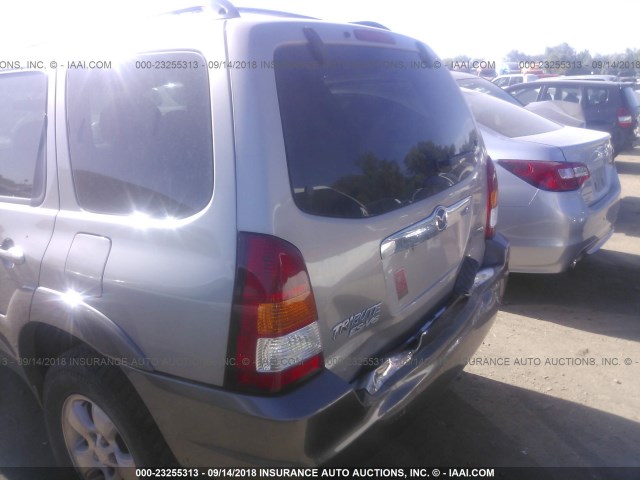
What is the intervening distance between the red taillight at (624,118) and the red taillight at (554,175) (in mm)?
7238

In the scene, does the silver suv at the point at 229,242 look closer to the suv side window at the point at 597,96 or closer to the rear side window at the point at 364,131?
the rear side window at the point at 364,131

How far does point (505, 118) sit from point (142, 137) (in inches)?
145

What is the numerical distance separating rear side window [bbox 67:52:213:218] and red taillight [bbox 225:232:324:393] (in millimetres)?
276

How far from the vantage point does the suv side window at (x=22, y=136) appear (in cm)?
250

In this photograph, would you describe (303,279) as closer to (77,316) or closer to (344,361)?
(344,361)

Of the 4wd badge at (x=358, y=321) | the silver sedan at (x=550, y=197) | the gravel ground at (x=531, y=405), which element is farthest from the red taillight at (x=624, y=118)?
the 4wd badge at (x=358, y=321)

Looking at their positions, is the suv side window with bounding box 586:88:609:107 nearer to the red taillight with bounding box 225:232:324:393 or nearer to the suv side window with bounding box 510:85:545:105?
the suv side window with bounding box 510:85:545:105

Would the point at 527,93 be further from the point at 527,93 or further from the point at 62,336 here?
the point at 62,336

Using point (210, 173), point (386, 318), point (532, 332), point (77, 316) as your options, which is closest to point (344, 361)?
point (386, 318)

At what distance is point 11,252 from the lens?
2502mm

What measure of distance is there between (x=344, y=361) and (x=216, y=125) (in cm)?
92

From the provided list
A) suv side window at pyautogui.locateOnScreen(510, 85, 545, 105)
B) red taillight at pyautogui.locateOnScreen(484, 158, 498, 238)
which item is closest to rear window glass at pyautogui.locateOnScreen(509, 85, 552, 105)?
suv side window at pyautogui.locateOnScreen(510, 85, 545, 105)

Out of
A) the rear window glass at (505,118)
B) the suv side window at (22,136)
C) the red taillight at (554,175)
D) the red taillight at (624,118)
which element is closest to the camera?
the suv side window at (22,136)

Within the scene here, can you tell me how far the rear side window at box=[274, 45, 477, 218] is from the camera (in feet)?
Answer: 6.38
